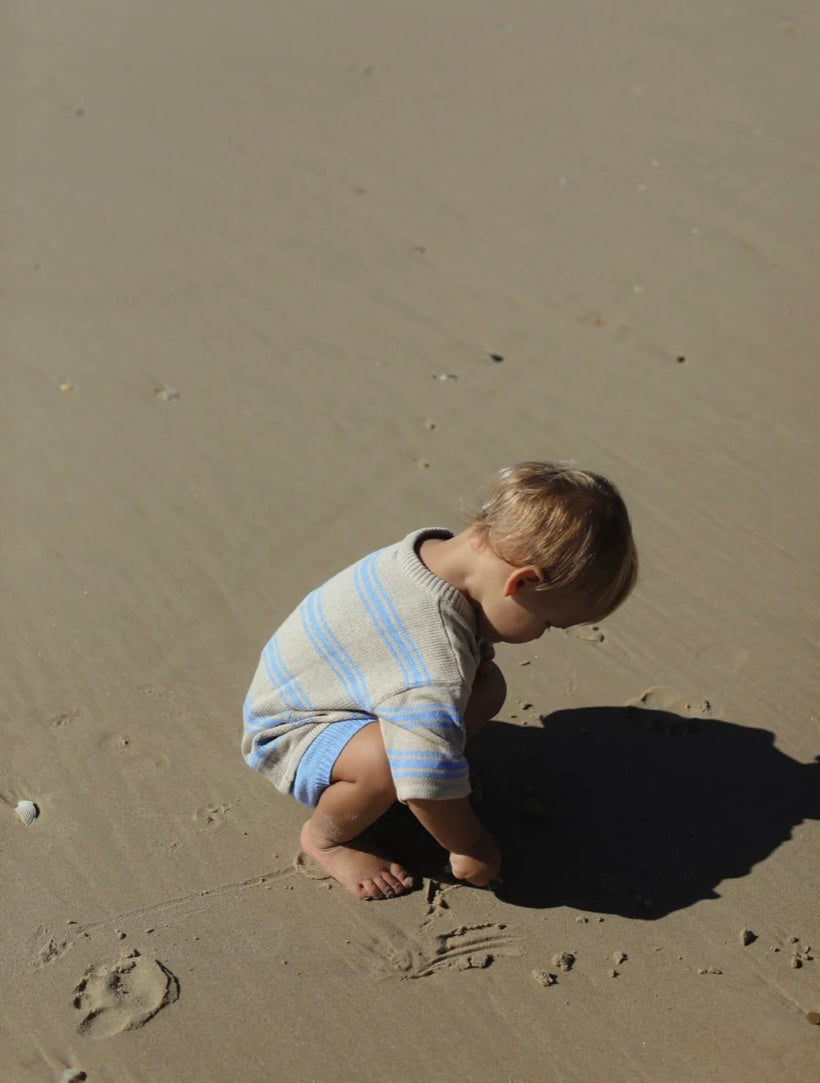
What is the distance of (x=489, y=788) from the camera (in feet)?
9.48

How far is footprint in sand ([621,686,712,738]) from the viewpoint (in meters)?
3.05

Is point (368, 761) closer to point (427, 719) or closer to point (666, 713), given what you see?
point (427, 719)

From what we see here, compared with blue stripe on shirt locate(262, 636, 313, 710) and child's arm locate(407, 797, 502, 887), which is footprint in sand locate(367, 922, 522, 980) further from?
blue stripe on shirt locate(262, 636, 313, 710)

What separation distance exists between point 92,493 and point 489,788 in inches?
63.1

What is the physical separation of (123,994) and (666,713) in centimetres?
144

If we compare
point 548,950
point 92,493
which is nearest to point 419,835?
point 548,950

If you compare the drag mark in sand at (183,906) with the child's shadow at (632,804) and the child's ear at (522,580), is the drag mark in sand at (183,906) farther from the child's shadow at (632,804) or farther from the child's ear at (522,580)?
the child's ear at (522,580)

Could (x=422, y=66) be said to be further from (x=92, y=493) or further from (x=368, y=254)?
(x=92, y=493)

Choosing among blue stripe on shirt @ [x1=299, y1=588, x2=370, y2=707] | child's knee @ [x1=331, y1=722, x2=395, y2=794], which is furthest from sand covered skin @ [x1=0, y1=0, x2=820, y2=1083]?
blue stripe on shirt @ [x1=299, y1=588, x2=370, y2=707]

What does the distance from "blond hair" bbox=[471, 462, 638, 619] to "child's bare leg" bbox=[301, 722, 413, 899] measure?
1.50ft

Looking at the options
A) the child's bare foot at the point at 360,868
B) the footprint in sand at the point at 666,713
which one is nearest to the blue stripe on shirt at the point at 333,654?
the child's bare foot at the point at 360,868

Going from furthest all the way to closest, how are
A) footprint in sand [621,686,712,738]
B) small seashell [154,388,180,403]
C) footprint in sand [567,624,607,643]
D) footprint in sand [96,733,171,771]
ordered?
small seashell [154,388,180,403] < footprint in sand [567,624,607,643] < footprint in sand [621,686,712,738] < footprint in sand [96,733,171,771]

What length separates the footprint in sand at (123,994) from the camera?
233 cm

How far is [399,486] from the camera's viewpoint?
151 inches
